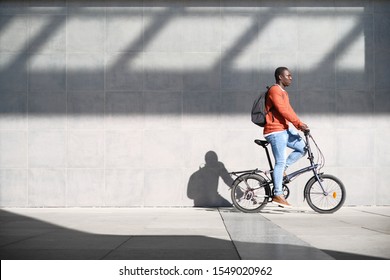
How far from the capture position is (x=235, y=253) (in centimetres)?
397

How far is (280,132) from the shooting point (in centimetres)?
745

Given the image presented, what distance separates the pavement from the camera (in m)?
3.92

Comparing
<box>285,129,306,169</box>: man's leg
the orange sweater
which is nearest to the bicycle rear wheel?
<box>285,129,306,169</box>: man's leg

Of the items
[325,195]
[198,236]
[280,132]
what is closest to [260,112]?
[280,132]

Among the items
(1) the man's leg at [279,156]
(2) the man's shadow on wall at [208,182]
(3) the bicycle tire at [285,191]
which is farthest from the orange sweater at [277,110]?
(2) the man's shadow on wall at [208,182]

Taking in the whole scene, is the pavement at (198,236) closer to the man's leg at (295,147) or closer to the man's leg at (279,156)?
the man's leg at (279,156)

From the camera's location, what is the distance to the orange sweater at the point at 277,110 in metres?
7.34

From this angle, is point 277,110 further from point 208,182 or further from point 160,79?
point 160,79

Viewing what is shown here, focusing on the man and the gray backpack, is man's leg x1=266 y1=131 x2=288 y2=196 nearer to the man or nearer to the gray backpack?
the man

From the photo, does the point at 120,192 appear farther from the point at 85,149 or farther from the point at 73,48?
the point at 73,48

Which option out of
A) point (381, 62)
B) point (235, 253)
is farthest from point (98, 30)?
point (235, 253)

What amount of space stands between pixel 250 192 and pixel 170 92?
251 cm

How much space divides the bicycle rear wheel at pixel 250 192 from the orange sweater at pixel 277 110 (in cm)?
74

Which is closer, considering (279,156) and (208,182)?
(279,156)
